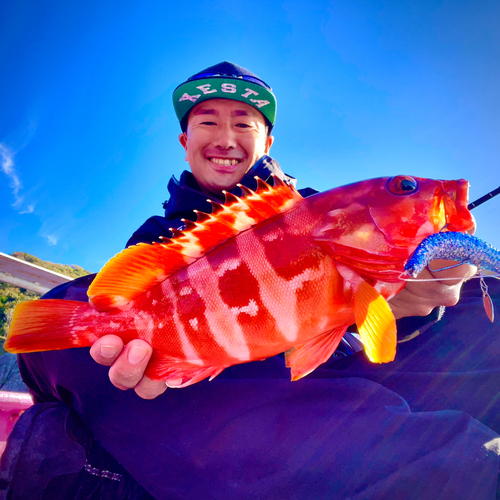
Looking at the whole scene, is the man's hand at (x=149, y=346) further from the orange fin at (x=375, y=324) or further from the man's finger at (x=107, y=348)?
the orange fin at (x=375, y=324)

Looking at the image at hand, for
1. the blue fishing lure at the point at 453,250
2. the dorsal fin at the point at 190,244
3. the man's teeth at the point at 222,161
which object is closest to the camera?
the blue fishing lure at the point at 453,250

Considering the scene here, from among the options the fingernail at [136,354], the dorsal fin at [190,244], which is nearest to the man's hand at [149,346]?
the fingernail at [136,354]

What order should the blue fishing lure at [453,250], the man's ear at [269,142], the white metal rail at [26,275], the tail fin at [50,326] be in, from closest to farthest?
the blue fishing lure at [453,250]
the tail fin at [50,326]
the man's ear at [269,142]
the white metal rail at [26,275]

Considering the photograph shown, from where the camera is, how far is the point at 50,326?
1.29 m

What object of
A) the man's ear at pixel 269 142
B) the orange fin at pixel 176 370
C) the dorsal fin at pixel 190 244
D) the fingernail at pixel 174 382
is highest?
the man's ear at pixel 269 142

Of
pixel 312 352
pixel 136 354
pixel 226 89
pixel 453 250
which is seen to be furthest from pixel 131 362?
pixel 226 89

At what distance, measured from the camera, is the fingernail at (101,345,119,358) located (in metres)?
1.26

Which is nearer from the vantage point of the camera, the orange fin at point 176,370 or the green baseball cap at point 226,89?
the orange fin at point 176,370

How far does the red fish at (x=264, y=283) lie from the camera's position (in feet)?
4.04

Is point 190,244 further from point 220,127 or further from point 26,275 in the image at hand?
point 26,275

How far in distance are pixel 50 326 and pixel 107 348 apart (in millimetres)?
290

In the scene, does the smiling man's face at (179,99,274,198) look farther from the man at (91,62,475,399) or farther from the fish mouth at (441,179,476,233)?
the fish mouth at (441,179,476,233)

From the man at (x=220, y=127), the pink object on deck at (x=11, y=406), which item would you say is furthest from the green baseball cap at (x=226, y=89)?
the pink object on deck at (x=11, y=406)

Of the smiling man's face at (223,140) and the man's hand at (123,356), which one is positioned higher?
the smiling man's face at (223,140)
